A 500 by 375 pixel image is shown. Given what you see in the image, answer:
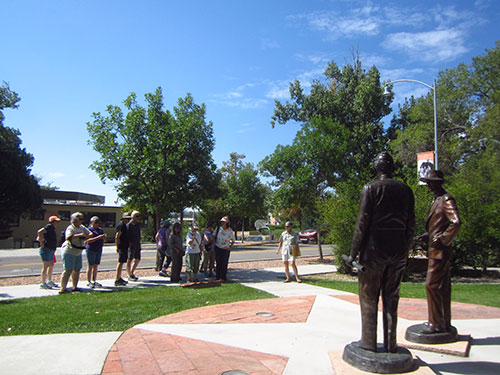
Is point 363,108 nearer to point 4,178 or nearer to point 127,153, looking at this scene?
point 127,153

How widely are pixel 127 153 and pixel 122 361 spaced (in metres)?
12.2

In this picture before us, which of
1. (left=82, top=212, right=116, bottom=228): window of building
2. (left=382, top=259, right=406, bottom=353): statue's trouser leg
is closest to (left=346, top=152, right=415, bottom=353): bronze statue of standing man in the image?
(left=382, top=259, right=406, bottom=353): statue's trouser leg

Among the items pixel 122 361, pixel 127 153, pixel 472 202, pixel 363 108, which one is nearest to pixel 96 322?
pixel 122 361

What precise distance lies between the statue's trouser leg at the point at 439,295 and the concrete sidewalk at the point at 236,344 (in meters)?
0.43

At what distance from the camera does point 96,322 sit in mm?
6098

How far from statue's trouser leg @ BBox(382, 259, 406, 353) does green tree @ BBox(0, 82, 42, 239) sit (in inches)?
1329

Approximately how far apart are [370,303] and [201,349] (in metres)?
2.16

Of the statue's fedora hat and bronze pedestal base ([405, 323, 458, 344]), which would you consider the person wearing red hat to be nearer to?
bronze pedestal base ([405, 323, 458, 344])

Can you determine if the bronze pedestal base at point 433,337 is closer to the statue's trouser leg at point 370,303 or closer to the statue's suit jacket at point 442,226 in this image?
the statue's suit jacket at point 442,226

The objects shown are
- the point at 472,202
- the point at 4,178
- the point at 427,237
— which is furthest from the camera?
the point at 4,178

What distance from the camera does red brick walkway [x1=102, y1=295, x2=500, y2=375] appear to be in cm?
405

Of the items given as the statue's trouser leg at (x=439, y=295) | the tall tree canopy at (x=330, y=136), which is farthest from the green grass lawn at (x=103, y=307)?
the tall tree canopy at (x=330, y=136)

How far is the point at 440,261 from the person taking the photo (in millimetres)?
4895

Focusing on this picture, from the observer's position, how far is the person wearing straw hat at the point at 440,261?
4.76m
